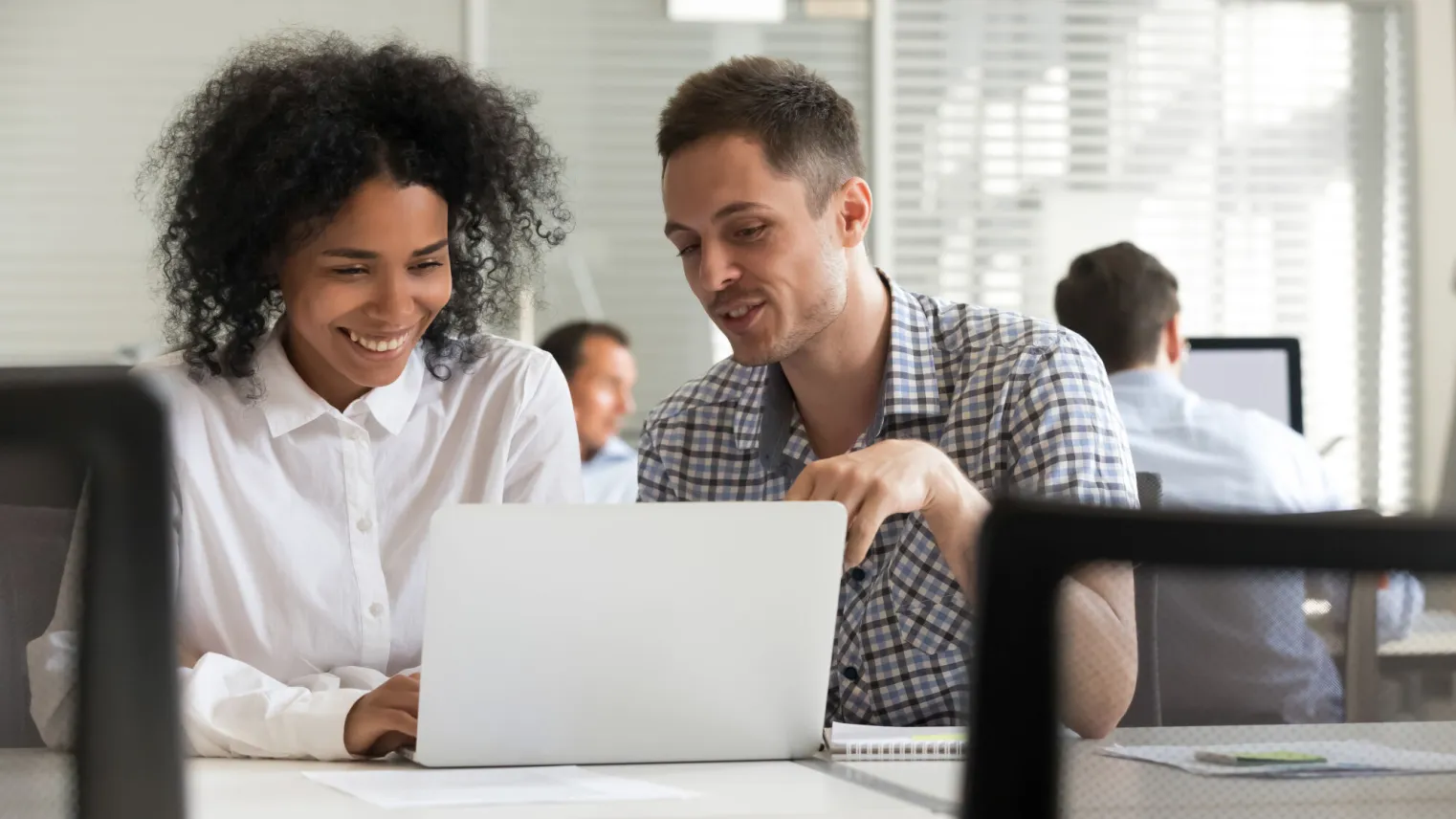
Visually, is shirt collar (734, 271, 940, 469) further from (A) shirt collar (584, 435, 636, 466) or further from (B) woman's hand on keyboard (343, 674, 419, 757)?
(A) shirt collar (584, 435, 636, 466)

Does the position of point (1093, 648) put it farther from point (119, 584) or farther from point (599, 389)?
point (599, 389)

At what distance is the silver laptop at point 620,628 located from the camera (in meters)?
1.20

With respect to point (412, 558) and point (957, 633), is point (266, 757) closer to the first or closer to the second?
point (412, 558)

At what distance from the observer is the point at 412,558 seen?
1.74 m

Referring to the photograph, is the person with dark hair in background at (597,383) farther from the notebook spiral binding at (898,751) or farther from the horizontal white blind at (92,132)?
the notebook spiral binding at (898,751)

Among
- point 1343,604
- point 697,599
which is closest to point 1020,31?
point 697,599

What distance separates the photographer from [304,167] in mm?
1767

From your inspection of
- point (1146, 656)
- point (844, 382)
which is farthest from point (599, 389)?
point (1146, 656)

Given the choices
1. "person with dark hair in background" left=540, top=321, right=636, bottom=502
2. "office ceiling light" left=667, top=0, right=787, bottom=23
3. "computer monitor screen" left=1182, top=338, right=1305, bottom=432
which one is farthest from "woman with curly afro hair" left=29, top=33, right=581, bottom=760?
"office ceiling light" left=667, top=0, right=787, bottom=23

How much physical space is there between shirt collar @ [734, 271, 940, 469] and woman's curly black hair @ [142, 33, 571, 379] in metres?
0.36

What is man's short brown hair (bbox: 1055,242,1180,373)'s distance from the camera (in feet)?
9.71

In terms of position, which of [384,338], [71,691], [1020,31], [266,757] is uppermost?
[1020,31]

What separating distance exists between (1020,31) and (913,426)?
133 inches

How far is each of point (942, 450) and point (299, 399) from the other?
0.74 m
